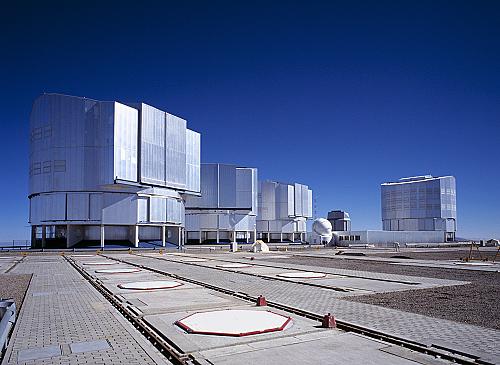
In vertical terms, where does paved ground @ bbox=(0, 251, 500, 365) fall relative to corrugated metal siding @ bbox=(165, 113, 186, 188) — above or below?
below

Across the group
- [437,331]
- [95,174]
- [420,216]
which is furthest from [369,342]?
[420,216]

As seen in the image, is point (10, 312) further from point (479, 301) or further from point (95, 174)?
point (95, 174)

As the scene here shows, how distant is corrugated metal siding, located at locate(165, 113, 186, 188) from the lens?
2854 inches

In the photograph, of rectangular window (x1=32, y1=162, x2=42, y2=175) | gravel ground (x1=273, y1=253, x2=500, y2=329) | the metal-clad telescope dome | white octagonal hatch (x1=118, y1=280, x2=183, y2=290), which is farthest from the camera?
the metal-clad telescope dome

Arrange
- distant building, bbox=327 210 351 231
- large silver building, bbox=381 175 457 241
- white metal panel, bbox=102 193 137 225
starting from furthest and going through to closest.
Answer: distant building, bbox=327 210 351 231
large silver building, bbox=381 175 457 241
white metal panel, bbox=102 193 137 225

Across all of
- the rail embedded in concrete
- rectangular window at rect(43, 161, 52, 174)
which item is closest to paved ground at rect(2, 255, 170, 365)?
the rail embedded in concrete

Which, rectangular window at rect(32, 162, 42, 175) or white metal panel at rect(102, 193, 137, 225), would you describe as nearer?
white metal panel at rect(102, 193, 137, 225)

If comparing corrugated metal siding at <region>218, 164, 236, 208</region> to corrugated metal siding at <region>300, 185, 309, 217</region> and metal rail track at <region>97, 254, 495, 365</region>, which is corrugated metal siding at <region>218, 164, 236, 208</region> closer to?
corrugated metal siding at <region>300, 185, 309, 217</region>

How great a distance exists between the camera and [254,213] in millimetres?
103000

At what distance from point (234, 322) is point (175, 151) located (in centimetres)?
6557

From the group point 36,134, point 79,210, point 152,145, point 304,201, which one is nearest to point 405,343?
point 79,210

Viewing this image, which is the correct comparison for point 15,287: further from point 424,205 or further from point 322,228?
point 424,205

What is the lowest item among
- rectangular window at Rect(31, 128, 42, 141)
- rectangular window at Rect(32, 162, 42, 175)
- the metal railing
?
the metal railing

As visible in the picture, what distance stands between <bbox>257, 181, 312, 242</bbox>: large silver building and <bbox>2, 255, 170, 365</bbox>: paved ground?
10426 cm
